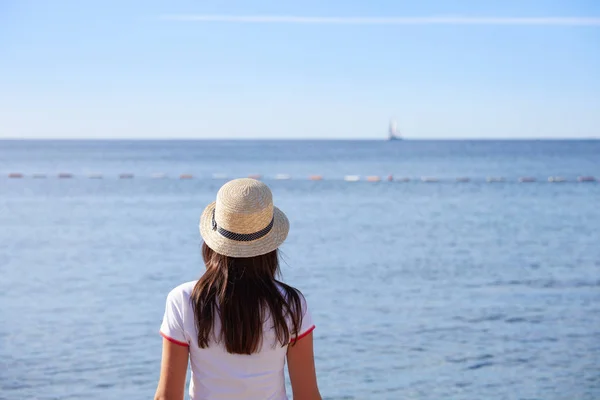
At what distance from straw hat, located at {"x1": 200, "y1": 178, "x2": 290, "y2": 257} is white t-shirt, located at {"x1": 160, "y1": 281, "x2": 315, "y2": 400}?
0.18 metres

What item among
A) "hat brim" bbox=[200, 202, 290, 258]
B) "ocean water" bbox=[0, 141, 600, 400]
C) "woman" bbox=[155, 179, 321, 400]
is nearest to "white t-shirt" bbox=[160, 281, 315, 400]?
"woman" bbox=[155, 179, 321, 400]

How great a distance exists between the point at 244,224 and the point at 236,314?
0.94 ft

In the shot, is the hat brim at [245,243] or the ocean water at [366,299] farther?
the ocean water at [366,299]

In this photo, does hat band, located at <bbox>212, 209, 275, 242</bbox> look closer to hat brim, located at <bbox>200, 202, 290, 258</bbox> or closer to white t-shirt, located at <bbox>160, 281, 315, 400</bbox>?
hat brim, located at <bbox>200, 202, 290, 258</bbox>

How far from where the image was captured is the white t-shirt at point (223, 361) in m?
2.42

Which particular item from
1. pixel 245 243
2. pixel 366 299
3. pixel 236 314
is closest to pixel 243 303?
pixel 236 314


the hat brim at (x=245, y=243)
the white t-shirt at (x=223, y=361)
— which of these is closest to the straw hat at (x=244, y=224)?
the hat brim at (x=245, y=243)

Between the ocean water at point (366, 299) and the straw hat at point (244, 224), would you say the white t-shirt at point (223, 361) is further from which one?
the ocean water at point (366, 299)

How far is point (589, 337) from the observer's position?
949cm

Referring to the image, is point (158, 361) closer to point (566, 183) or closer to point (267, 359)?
point (267, 359)

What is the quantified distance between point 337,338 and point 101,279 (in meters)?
5.71

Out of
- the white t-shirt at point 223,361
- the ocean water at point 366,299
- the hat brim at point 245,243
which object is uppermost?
the hat brim at point 245,243

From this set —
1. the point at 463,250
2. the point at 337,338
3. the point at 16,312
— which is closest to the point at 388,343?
the point at 337,338

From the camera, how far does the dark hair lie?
2.40 m
